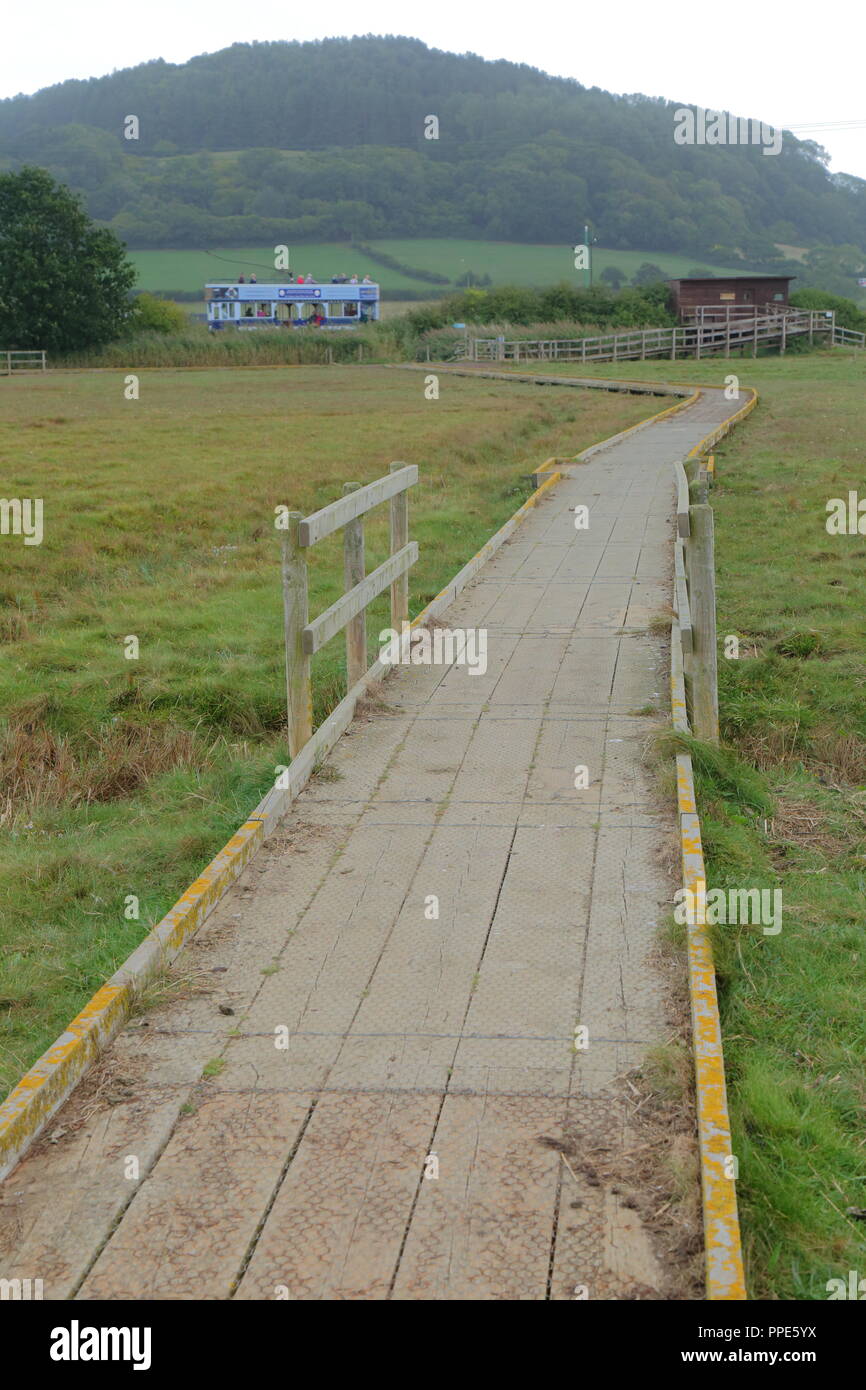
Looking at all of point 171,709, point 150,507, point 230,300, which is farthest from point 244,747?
point 230,300

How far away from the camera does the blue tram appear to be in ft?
250

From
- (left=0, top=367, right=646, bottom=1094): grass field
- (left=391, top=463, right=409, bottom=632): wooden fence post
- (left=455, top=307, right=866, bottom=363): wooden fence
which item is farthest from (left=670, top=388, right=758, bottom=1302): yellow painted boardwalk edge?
(left=455, top=307, right=866, bottom=363): wooden fence

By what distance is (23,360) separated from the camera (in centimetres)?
6166

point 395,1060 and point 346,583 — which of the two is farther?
point 346,583

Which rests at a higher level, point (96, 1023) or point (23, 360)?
point (23, 360)

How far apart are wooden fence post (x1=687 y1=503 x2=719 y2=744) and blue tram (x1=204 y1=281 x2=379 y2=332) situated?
71934 mm

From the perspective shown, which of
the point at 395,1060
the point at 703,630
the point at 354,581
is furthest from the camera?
the point at 354,581

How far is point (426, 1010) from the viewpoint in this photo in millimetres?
4262

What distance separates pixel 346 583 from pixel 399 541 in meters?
1.62

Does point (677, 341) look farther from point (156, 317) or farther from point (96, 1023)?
point (96, 1023)

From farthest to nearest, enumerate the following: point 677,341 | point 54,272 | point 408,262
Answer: point 408,262
point 54,272
point 677,341

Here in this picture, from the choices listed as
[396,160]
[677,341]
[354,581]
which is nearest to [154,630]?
[354,581]

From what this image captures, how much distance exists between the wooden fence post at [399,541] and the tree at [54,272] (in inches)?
2338

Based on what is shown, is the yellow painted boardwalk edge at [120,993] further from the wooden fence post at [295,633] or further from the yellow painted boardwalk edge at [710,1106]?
the yellow painted boardwalk edge at [710,1106]
